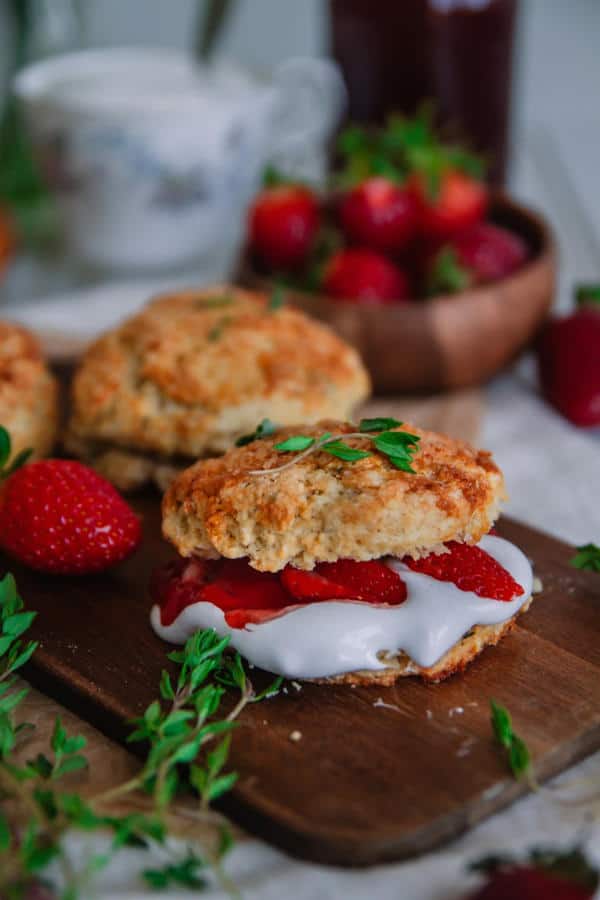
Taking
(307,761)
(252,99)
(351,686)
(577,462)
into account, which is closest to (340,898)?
(307,761)

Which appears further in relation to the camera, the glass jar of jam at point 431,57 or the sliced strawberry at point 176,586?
the glass jar of jam at point 431,57

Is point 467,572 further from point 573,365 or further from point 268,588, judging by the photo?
point 573,365

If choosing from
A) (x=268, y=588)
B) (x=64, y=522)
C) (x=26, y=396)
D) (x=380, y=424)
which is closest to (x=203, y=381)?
(x=26, y=396)

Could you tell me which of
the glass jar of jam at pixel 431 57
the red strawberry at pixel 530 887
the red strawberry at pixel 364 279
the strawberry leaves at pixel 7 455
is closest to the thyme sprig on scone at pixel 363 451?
the strawberry leaves at pixel 7 455

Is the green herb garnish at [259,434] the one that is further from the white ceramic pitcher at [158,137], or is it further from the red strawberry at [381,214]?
the white ceramic pitcher at [158,137]

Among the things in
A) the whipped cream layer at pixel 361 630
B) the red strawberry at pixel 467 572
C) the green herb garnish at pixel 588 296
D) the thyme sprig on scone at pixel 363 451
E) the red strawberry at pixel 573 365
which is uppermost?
the thyme sprig on scone at pixel 363 451
